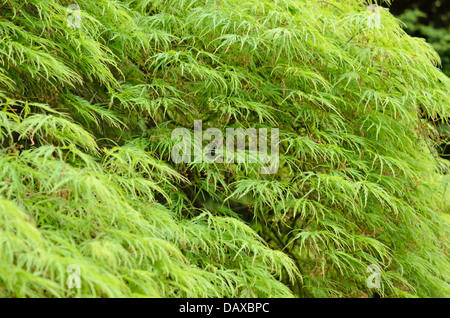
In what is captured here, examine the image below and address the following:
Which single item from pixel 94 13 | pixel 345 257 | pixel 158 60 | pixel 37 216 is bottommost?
pixel 345 257

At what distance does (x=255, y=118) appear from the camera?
1.97 metres

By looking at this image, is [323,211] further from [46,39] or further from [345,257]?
[46,39]

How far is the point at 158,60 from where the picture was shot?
1.93 meters
